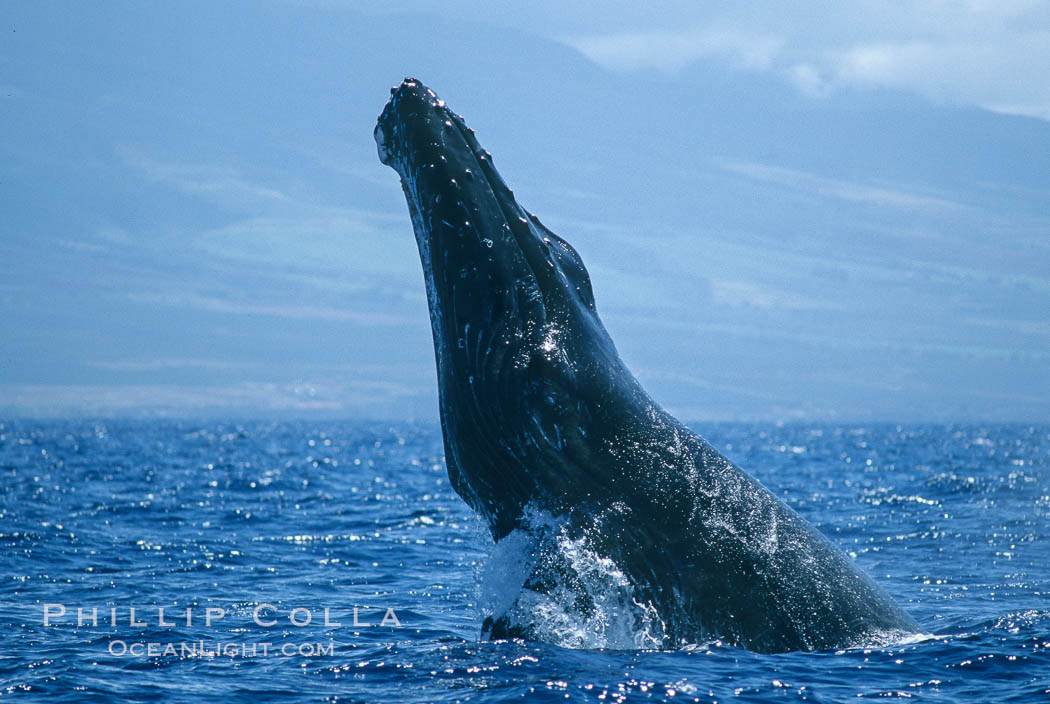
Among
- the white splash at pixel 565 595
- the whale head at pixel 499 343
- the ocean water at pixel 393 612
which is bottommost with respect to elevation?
the ocean water at pixel 393 612

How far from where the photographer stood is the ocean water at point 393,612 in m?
6.90

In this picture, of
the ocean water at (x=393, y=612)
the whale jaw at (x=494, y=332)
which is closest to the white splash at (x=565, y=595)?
the ocean water at (x=393, y=612)

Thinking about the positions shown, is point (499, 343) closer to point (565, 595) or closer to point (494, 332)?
point (494, 332)

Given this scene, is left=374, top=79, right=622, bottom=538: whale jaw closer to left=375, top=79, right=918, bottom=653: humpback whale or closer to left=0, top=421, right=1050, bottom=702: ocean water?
left=375, top=79, right=918, bottom=653: humpback whale

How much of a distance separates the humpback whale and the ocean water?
27cm

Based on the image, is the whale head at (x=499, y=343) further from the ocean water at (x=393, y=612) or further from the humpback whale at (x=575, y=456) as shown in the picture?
the ocean water at (x=393, y=612)

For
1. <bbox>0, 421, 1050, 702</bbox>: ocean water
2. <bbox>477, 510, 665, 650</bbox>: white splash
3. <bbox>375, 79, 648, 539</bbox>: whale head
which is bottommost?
<bbox>0, 421, 1050, 702</bbox>: ocean water

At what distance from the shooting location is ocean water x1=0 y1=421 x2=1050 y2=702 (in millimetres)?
6898

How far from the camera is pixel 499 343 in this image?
6.55 metres

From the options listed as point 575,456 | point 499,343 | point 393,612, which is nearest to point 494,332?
point 499,343

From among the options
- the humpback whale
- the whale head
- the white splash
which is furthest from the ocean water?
the whale head

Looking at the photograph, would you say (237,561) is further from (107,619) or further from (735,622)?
(735,622)

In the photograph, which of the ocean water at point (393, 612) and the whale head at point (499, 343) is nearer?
the whale head at point (499, 343)

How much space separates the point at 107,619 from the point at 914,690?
23.7 feet
